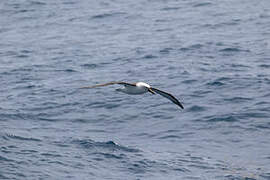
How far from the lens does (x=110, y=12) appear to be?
52.9 meters

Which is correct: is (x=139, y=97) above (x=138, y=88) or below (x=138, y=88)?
below

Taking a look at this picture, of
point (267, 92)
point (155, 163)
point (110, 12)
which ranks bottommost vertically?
point (155, 163)

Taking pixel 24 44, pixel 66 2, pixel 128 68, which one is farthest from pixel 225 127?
pixel 66 2

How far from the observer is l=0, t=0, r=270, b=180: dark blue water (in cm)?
2570

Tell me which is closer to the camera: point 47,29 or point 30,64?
point 30,64

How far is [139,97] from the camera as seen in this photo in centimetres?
3350

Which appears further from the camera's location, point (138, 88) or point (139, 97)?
point (139, 97)

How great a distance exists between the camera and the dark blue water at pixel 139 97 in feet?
84.3

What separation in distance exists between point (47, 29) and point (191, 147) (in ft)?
80.6

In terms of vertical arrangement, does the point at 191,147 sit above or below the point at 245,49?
Result: below

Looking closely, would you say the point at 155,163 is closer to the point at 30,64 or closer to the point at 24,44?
the point at 30,64

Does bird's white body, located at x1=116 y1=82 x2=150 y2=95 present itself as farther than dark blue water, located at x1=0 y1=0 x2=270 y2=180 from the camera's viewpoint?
No

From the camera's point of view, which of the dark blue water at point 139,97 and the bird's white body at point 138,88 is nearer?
the bird's white body at point 138,88

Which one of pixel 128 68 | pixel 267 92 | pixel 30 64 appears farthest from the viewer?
pixel 30 64
